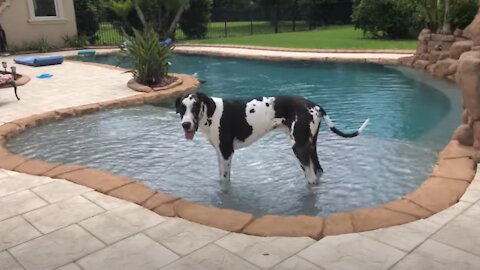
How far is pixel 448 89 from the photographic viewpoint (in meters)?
9.83

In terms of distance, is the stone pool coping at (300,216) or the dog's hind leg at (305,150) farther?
the dog's hind leg at (305,150)

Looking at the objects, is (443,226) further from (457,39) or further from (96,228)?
(457,39)

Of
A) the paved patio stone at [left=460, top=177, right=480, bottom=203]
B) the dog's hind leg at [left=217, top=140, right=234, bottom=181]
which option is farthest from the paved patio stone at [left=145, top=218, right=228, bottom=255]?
the paved patio stone at [left=460, top=177, right=480, bottom=203]

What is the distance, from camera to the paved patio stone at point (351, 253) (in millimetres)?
2680

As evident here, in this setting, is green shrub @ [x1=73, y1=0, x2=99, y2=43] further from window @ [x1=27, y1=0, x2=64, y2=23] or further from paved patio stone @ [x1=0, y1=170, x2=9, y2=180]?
paved patio stone @ [x1=0, y1=170, x2=9, y2=180]

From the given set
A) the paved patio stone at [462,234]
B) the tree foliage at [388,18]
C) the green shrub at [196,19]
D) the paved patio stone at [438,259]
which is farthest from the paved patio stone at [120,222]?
the green shrub at [196,19]

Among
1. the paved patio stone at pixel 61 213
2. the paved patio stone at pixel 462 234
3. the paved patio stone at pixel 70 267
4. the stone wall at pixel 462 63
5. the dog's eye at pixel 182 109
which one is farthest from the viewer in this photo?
the stone wall at pixel 462 63

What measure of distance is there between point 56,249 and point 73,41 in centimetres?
2049

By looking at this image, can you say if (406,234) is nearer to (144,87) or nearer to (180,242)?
(180,242)

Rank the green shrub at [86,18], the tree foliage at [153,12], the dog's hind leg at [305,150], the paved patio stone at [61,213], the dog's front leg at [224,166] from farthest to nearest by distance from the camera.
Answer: the green shrub at [86,18]
the tree foliage at [153,12]
the dog's front leg at [224,166]
the dog's hind leg at [305,150]
the paved patio stone at [61,213]

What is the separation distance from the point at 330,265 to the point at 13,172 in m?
3.68

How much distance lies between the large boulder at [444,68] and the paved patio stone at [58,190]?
33.5ft

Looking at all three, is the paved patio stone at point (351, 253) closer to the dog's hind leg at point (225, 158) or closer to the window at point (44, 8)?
the dog's hind leg at point (225, 158)

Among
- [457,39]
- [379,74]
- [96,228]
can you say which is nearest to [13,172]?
[96,228]
